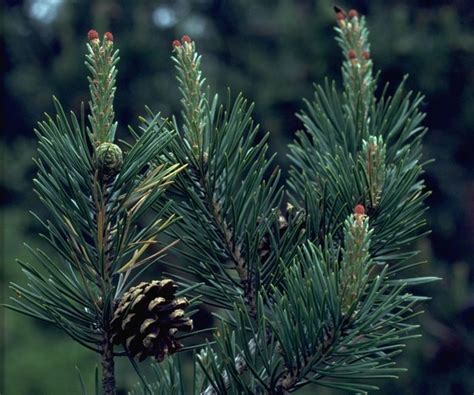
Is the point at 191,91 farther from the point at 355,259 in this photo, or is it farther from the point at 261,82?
the point at 261,82

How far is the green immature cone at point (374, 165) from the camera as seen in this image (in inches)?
21.2

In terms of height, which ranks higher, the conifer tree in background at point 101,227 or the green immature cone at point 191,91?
the green immature cone at point 191,91

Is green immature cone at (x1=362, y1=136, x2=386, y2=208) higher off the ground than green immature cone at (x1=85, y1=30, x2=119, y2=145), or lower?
lower

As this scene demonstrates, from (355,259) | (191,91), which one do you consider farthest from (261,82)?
(355,259)

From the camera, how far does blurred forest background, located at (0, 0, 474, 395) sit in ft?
10.4

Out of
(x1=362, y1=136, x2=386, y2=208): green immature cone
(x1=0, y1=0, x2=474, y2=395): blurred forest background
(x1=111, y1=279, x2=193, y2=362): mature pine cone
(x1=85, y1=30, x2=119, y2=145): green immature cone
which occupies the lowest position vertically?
(x1=111, y1=279, x2=193, y2=362): mature pine cone

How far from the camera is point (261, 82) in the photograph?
408 centimetres

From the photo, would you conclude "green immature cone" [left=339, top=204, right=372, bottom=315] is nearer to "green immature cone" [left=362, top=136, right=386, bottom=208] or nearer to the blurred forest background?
"green immature cone" [left=362, top=136, right=386, bottom=208]

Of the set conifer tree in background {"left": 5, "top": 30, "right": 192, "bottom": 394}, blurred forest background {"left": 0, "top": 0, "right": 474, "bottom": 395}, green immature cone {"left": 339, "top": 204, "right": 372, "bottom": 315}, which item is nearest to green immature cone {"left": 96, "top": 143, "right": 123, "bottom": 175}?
conifer tree in background {"left": 5, "top": 30, "right": 192, "bottom": 394}

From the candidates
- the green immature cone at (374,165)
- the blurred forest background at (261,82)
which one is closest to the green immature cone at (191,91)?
the green immature cone at (374,165)

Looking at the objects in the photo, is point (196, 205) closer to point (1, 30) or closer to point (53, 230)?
point (53, 230)

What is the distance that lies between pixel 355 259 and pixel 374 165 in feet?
0.32

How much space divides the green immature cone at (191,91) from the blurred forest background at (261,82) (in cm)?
211

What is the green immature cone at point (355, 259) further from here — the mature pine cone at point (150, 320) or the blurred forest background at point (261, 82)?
the blurred forest background at point (261, 82)
